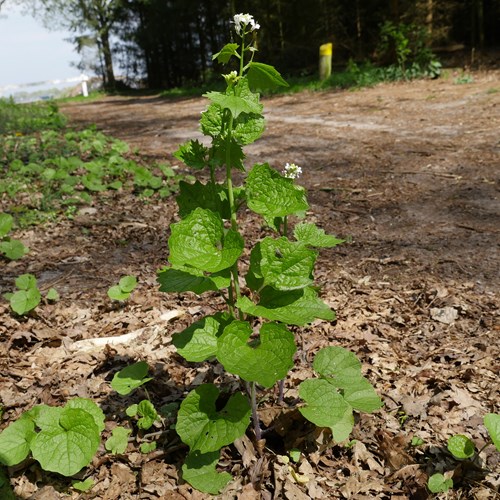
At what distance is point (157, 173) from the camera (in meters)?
5.16

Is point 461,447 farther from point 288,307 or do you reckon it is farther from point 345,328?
point 345,328

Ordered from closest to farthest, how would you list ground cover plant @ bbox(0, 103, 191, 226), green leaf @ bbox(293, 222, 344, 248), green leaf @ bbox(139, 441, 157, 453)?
green leaf @ bbox(293, 222, 344, 248), green leaf @ bbox(139, 441, 157, 453), ground cover plant @ bbox(0, 103, 191, 226)

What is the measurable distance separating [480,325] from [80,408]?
6.19 ft

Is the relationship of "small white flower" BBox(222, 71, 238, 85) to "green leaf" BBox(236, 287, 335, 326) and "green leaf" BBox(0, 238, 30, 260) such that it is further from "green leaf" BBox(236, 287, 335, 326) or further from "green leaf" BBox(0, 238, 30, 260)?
"green leaf" BBox(0, 238, 30, 260)

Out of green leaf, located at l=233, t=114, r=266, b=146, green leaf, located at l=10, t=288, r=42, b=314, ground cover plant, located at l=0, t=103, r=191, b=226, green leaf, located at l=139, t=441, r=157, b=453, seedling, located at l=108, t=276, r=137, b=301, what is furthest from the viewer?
ground cover plant, located at l=0, t=103, r=191, b=226

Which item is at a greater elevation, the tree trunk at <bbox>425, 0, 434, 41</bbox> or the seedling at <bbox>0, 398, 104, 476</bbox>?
the tree trunk at <bbox>425, 0, 434, 41</bbox>

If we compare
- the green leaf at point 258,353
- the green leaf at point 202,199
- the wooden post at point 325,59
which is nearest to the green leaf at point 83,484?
the green leaf at point 258,353

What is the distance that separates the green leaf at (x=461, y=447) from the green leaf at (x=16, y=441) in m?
1.38

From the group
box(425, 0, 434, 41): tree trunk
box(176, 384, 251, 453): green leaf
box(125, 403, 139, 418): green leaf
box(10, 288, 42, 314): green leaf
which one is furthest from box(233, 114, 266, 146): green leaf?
box(425, 0, 434, 41): tree trunk

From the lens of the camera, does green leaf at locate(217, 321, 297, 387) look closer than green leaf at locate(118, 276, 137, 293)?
Yes

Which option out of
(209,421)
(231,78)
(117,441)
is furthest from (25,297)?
(231,78)

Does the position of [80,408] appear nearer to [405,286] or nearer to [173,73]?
[405,286]

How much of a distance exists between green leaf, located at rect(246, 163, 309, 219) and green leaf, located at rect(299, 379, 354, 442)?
616 millimetres

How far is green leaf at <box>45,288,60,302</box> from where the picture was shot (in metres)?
2.67
